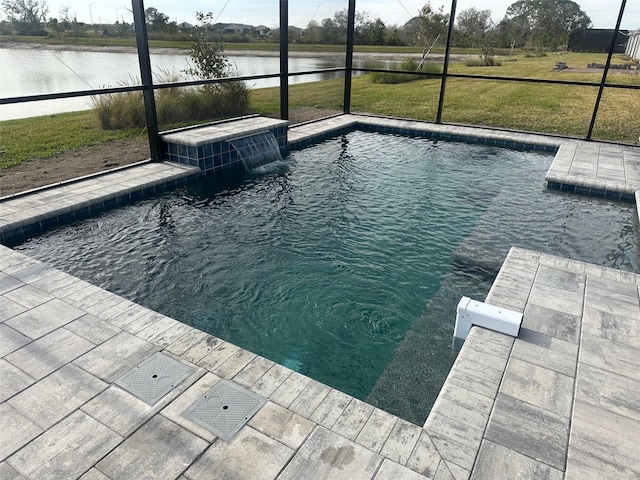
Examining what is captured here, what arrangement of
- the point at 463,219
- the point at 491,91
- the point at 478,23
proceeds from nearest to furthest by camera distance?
1. the point at 463,219
2. the point at 478,23
3. the point at 491,91

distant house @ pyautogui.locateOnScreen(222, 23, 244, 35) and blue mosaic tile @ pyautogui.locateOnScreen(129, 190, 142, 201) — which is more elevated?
distant house @ pyautogui.locateOnScreen(222, 23, 244, 35)

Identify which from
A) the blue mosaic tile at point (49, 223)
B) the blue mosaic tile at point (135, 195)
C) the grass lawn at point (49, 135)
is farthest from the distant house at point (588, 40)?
the blue mosaic tile at point (49, 223)

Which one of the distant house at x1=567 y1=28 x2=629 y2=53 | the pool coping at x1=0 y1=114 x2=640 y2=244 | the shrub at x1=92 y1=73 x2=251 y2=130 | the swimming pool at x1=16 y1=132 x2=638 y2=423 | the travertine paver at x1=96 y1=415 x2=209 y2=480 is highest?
the distant house at x1=567 y1=28 x2=629 y2=53

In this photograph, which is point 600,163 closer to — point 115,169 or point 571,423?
point 571,423

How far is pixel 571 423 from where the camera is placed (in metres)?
2.30

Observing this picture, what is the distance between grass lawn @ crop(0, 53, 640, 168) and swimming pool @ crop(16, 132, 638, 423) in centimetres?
370

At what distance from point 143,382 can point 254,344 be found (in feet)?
2.78

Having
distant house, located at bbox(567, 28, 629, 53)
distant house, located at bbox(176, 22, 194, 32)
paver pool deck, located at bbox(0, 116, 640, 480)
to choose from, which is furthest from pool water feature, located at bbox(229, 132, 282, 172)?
distant house, located at bbox(567, 28, 629, 53)

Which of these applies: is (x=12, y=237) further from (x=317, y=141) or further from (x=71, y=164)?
(x=317, y=141)

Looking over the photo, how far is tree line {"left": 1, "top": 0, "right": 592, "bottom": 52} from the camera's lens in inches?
227

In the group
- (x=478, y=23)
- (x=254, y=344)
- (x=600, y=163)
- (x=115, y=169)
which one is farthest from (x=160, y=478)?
(x=478, y=23)

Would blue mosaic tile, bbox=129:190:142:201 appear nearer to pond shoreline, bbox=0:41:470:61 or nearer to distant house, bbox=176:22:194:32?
pond shoreline, bbox=0:41:470:61

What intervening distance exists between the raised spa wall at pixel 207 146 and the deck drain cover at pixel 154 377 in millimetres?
4490

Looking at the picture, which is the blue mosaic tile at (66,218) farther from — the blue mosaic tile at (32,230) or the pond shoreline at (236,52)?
the pond shoreline at (236,52)
